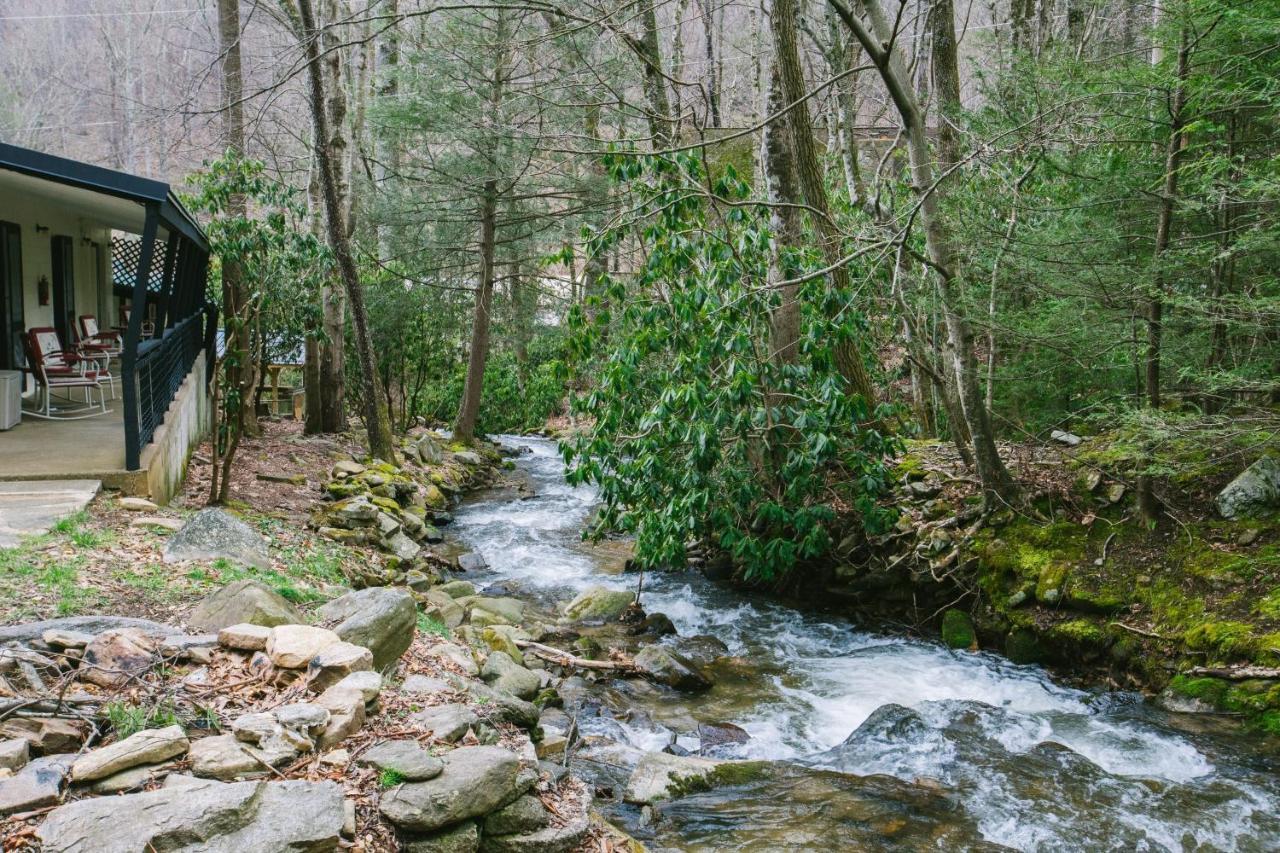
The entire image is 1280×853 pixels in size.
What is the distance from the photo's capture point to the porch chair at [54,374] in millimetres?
10180

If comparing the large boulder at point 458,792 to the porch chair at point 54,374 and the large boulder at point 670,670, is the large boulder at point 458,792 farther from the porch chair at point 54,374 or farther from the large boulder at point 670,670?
the porch chair at point 54,374

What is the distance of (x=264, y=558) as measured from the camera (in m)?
6.52

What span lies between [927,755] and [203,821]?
4.25m

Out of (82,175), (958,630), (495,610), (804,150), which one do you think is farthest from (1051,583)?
(82,175)

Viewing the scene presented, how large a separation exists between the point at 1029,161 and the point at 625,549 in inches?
246

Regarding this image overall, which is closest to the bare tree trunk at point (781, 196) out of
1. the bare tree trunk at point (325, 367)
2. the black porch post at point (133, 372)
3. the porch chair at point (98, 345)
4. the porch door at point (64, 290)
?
the black porch post at point (133, 372)

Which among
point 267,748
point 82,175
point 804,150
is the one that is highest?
point 804,150

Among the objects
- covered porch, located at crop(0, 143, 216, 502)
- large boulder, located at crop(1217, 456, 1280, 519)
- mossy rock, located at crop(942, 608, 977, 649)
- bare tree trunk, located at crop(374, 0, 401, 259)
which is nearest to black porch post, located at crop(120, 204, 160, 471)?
covered porch, located at crop(0, 143, 216, 502)

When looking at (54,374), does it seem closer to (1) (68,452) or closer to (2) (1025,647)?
(1) (68,452)

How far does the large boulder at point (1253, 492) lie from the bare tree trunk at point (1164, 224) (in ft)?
2.01

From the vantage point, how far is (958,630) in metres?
7.41

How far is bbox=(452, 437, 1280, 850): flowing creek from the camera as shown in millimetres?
4723

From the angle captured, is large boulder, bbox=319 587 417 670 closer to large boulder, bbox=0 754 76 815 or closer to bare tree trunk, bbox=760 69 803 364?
large boulder, bbox=0 754 76 815

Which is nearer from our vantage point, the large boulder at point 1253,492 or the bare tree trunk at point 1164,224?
the bare tree trunk at point 1164,224
